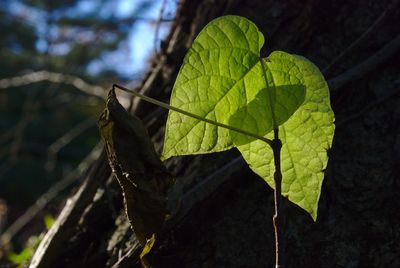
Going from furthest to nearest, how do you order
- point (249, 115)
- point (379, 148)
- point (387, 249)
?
point (379, 148) → point (387, 249) → point (249, 115)

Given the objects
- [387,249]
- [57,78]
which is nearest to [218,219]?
[387,249]

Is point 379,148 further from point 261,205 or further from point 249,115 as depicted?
point 249,115

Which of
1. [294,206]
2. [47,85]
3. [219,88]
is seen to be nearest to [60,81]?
[294,206]

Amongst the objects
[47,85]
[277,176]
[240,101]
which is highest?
[47,85]

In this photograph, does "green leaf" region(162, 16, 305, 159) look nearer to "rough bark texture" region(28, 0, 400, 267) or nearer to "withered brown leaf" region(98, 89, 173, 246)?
"withered brown leaf" region(98, 89, 173, 246)

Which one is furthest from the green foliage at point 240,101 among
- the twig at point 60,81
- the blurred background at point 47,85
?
the blurred background at point 47,85

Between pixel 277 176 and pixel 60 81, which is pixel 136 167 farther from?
pixel 60 81
